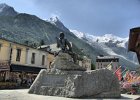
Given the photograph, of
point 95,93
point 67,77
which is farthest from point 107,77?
point 67,77

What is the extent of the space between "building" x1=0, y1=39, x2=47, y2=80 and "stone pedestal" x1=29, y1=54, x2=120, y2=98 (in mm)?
21336

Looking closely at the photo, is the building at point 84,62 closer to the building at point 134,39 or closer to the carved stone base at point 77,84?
the carved stone base at point 77,84

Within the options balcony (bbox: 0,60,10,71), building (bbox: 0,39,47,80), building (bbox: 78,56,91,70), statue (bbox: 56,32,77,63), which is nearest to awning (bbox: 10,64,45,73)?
Answer: building (bbox: 0,39,47,80)

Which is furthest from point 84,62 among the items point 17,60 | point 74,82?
point 74,82

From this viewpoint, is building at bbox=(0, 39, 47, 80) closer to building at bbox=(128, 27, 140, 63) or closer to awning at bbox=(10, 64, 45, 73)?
awning at bbox=(10, 64, 45, 73)

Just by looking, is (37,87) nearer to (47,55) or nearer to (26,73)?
(26,73)

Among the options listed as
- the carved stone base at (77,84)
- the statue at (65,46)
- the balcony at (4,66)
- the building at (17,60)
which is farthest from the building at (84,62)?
the carved stone base at (77,84)

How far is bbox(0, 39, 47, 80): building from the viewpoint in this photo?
3772cm

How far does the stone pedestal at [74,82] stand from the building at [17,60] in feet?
70.0

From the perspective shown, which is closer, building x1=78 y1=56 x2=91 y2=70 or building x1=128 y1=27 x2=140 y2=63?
building x1=128 y1=27 x2=140 y2=63

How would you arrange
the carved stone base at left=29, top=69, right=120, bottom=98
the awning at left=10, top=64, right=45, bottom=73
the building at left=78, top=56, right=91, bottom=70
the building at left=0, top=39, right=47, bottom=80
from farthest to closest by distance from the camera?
the building at left=78, top=56, right=91, bottom=70 < the awning at left=10, top=64, right=45, bottom=73 < the building at left=0, top=39, right=47, bottom=80 < the carved stone base at left=29, top=69, right=120, bottom=98

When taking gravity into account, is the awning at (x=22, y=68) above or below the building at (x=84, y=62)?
below

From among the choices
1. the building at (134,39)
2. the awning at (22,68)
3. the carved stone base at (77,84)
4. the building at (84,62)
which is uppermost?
the building at (84,62)

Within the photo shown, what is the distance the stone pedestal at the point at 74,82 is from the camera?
50.0 ft
